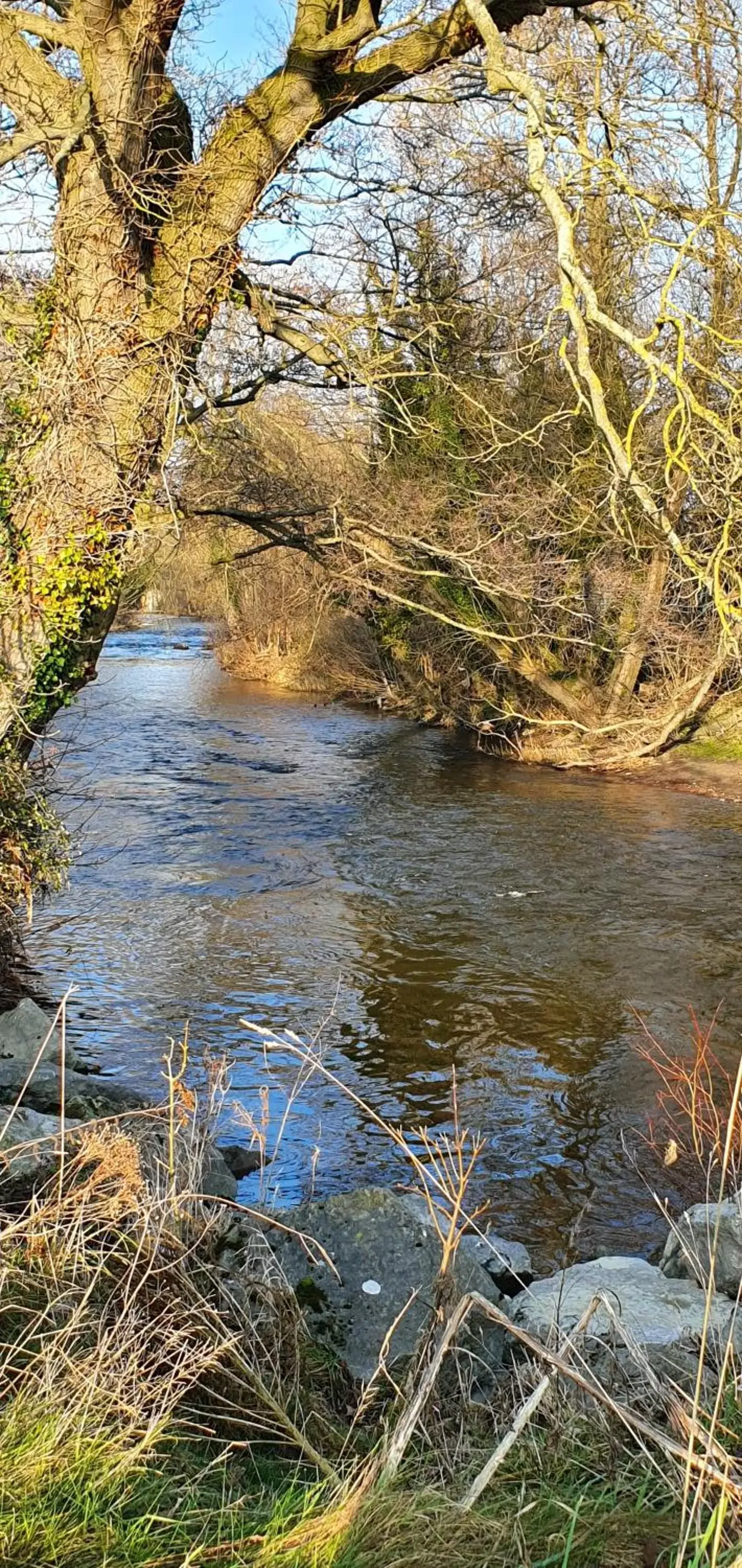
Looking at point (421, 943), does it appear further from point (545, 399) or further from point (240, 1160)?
point (545, 399)

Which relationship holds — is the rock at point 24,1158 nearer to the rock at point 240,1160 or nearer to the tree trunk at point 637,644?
the rock at point 240,1160

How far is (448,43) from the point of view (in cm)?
1097

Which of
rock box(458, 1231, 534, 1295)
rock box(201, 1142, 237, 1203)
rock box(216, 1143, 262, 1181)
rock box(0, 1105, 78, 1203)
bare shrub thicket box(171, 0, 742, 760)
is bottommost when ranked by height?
rock box(216, 1143, 262, 1181)

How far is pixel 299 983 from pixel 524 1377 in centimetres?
732

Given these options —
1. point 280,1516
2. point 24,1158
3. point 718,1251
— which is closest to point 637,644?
point 718,1251

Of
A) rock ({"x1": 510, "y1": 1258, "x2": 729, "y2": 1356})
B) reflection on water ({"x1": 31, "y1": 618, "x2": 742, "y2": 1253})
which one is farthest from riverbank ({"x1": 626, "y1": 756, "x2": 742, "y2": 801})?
rock ({"x1": 510, "y1": 1258, "x2": 729, "y2": 1356})

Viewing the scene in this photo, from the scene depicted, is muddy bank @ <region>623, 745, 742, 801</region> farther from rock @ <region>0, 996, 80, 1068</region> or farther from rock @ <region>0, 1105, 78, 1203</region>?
rock @ <region>0, 1105, 78, 1203</region>

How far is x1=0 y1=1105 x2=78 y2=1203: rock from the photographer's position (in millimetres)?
4254

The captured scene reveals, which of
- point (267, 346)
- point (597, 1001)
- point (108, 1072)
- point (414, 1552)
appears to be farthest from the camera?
point (267, 346)

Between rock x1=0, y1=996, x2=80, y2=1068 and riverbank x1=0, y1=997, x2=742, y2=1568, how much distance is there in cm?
291

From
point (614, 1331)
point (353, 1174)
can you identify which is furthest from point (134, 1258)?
point (353, 1174)

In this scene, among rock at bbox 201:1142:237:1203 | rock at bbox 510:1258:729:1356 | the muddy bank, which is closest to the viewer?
rock at bbox 510:1258:729:1356

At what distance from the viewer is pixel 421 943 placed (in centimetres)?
1238

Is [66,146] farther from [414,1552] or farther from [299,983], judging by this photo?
[414,1552]
